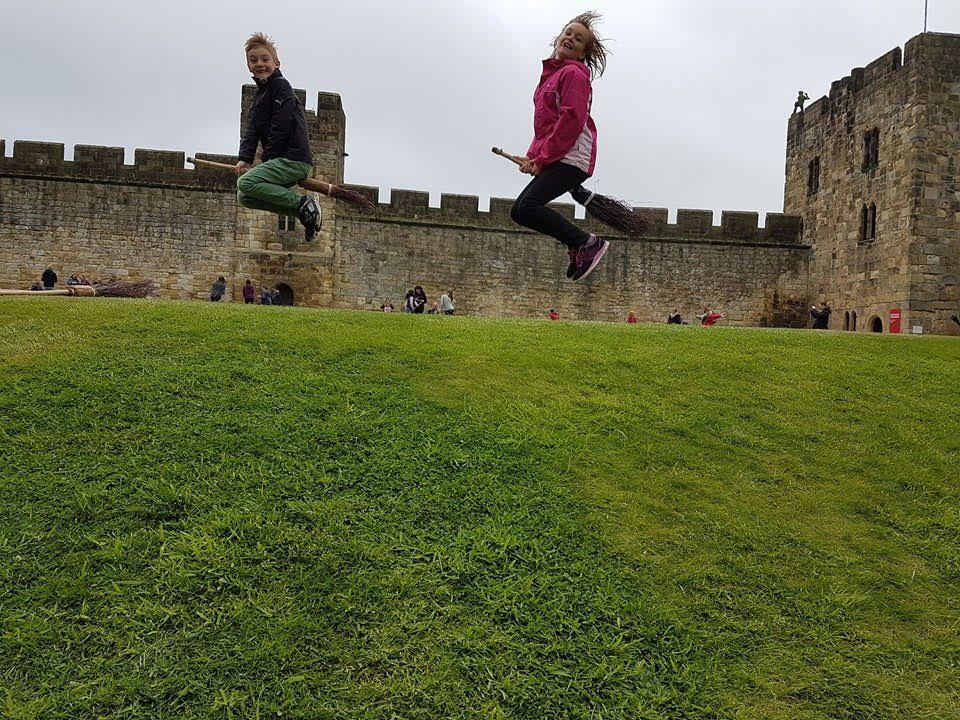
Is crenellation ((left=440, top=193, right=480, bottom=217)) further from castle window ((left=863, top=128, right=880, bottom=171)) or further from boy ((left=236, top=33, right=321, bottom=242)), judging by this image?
boy ((left=236, top=33, right=321, bottom=242))

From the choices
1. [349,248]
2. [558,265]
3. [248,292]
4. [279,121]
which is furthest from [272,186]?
[558,265]

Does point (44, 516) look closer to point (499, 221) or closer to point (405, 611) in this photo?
point (405, 611)

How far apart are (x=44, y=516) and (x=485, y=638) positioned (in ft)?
8.75

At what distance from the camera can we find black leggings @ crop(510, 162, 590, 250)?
15.2 feet

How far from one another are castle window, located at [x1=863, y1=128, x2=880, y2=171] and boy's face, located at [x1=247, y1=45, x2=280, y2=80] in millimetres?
19454

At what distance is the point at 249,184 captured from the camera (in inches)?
187

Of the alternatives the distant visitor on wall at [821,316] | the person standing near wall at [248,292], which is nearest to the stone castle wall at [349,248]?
the person standing near wall at [248,292]

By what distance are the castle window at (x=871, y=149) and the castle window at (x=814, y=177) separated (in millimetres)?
2483

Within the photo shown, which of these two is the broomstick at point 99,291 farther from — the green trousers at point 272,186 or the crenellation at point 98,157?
the crenellation at point 98,157

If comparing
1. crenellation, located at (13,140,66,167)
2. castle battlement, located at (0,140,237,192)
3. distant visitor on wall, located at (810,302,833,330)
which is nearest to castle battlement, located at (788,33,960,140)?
distant visitor on wall, located at (810,302,833,330)

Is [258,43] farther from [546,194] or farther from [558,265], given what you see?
[558,265]

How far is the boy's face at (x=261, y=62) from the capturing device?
489 centimetres

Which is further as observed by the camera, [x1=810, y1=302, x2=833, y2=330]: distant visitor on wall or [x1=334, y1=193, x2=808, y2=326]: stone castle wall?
[x1=334, y1=193, x2=808, y2=326]: stone castle wall

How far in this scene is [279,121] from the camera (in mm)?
4910
